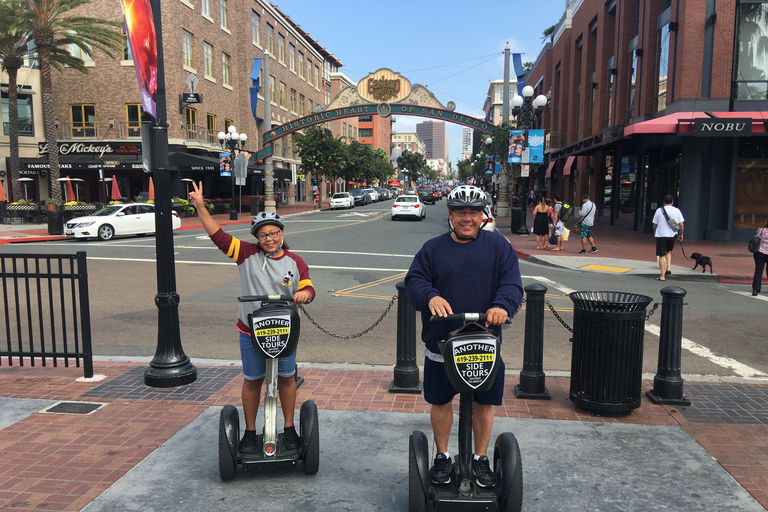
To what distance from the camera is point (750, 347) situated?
7.25 m

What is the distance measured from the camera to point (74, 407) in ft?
16.2

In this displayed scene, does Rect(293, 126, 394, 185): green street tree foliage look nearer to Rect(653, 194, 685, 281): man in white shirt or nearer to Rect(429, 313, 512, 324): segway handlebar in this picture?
Rect(653, 194, 685, 281): man in white shirt

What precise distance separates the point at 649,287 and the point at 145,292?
392 inches

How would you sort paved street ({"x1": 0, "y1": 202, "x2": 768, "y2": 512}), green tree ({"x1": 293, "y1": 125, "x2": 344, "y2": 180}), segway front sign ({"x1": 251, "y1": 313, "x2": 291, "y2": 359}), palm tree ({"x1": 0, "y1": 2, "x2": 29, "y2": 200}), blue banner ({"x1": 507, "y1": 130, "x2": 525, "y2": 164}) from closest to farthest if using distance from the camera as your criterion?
segway front sign ({"x1": 251, "y1": 313, "x2": 291, "y2": 359})
paved street ({"x1": 0, "y1": 202, "x2": 768, "y2": 512})
blue banner ({"x1": 507, "y1": 130, "x2": 525, "y2": 164})
palm tree ({"x1": 0, "y1": 2, "x2": 29, "y2": 200})
green tree ({"x1": 293, "y1": 125, "x2": 344, "y2": 180})

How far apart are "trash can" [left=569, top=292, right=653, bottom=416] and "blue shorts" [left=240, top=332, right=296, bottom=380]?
95.5 inches

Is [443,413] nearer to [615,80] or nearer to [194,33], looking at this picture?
[615,80]

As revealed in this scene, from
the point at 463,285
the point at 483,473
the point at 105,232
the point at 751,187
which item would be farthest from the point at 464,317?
the point at 105,232

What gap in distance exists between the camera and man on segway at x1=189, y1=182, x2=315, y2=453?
3680 mm

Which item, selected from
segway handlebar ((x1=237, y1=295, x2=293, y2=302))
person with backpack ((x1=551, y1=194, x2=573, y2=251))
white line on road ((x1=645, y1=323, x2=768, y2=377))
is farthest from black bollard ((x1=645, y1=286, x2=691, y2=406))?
person with backpack ((x1=551, y1=194, x2=573, y2=251))

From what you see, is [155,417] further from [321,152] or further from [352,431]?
[321,152]

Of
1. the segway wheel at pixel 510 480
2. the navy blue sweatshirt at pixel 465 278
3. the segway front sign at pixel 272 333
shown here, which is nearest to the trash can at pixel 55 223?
the segway front sign at pixel 272 333

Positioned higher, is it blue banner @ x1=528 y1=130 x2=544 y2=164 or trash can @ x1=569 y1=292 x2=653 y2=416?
blue banner @ x1=528 y1=130 x2=544 y2=164

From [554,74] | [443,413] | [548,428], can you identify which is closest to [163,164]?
[443,413]

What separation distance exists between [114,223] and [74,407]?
17.8 meters
